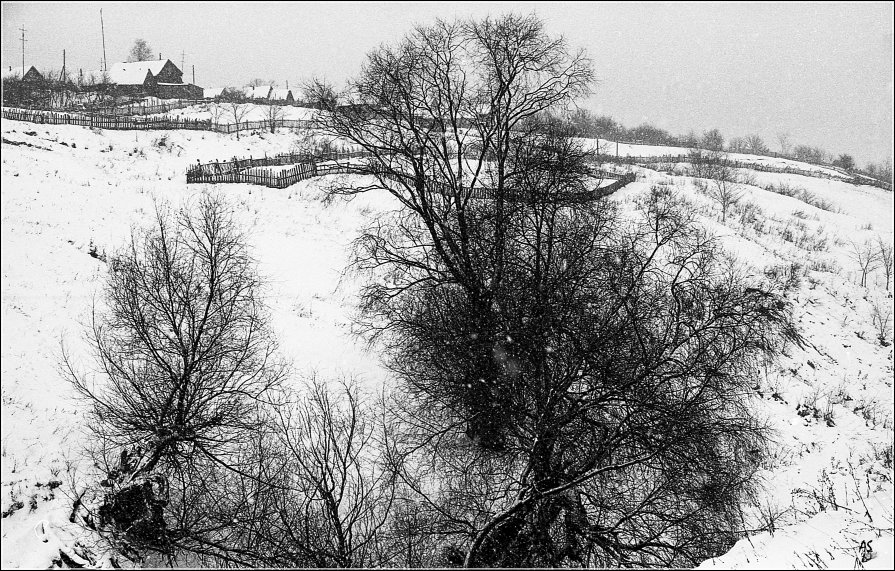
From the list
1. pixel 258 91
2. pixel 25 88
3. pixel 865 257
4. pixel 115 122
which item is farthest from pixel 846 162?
pixel 25 88

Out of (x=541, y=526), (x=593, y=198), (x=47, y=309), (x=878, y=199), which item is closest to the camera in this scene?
(x=541, y=526)

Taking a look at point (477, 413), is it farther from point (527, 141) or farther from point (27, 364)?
point (27, 364)

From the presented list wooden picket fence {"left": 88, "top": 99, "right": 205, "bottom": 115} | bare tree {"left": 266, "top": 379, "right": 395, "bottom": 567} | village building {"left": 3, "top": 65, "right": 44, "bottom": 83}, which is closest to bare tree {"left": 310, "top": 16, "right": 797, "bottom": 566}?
bare tree {"left": 266, "top": 379, "right": 395, "bottom": 567}

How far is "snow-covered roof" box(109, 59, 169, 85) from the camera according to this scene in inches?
1602

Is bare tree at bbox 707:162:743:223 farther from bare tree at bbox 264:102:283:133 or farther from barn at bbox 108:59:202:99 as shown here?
barn at bbox 108:59:202:99

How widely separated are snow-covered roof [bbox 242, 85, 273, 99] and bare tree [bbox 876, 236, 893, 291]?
66.1 metres

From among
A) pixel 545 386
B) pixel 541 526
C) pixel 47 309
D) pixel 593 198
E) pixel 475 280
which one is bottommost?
pixel 541 526

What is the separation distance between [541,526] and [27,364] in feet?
38.3

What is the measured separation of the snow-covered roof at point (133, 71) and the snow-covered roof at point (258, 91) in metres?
22.2

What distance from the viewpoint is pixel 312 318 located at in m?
15.9

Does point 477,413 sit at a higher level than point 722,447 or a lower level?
higher

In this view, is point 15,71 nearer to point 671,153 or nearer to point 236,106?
→ point 236,106

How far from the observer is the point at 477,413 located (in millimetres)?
9812

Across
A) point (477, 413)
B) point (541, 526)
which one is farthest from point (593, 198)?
point (541, 526)
